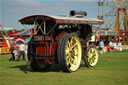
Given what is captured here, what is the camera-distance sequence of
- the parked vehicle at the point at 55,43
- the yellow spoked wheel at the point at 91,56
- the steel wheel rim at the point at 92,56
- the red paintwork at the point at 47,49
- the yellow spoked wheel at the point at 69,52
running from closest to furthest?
the yellow spoked wheel at the point at 69,52 → the parked vehicle at the point at 55,43 → the red paintwork at the point at 47,49 → the yellow spoked wheel at the point at 91,56 → the steel wheel rim at the point at 92,56

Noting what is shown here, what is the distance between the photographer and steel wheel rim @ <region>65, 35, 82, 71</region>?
10.4 m

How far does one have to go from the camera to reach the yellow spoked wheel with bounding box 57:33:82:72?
31.7 feet

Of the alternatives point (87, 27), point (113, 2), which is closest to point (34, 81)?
point (87, 27)

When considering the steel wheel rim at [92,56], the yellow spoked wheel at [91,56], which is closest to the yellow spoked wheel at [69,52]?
the yellow spoked wheel at [91,56]

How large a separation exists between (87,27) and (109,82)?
501cm

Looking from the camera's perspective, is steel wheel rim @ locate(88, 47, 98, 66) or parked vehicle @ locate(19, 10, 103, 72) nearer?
parked vehicle @ locate(19, 10, 103, 72)

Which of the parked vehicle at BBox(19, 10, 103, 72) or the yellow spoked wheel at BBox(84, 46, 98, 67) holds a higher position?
the parked vehicle at BBox(19, 10, 103, 72)

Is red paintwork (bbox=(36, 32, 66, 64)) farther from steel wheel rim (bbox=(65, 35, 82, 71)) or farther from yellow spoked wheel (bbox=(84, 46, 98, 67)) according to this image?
yellow spoked wheel (bbox=(84, 46, 98, 67))

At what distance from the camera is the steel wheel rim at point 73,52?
1038 cm

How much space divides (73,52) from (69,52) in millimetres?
413

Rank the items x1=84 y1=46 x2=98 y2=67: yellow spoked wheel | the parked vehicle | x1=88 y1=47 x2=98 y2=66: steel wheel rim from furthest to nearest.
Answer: x1=88 y1=47 x2=98 y2=66: steel wheel rim
x1=84 y1=46 x2=98 y2=67: yellow spoked wheel
the parked vehicle

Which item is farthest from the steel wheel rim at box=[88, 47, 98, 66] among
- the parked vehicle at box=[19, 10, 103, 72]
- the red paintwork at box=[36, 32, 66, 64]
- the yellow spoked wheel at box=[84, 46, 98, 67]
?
the red paintwork at box=[36, 32, 66, 64]

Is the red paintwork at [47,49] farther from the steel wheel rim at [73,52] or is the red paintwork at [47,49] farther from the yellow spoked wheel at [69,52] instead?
the steel wheel rim at [73,52]

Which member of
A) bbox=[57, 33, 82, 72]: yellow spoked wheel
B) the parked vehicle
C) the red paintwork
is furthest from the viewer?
the red paintwork
